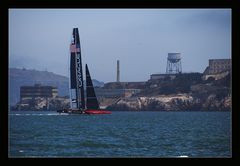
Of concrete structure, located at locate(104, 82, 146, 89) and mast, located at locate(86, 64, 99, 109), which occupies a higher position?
concrete structure, located at locate(104, 82, 146, 89)

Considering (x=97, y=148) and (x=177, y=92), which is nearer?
Answer: (x=97, y=148)

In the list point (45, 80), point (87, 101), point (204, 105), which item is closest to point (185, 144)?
point (87, 101)

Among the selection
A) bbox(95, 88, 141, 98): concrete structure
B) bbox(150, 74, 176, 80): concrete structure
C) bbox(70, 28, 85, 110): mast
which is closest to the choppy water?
bbox(70, 28, 85, 110): mast

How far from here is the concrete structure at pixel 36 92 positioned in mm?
106812

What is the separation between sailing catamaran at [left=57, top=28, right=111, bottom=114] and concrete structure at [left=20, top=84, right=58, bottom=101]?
1786 inches

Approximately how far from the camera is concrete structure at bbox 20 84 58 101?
107m

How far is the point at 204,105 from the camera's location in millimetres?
94312

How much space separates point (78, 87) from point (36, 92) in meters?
49.3

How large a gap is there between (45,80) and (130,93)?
282 ft

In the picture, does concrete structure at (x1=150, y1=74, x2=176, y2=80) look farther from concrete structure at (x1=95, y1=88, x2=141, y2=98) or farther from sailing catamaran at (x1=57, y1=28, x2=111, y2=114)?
sailing catamaran at (x1=57, y1=28, x2=111, y2=114)

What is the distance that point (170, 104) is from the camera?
98.7m

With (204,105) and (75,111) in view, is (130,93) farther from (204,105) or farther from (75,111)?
(75,111)
